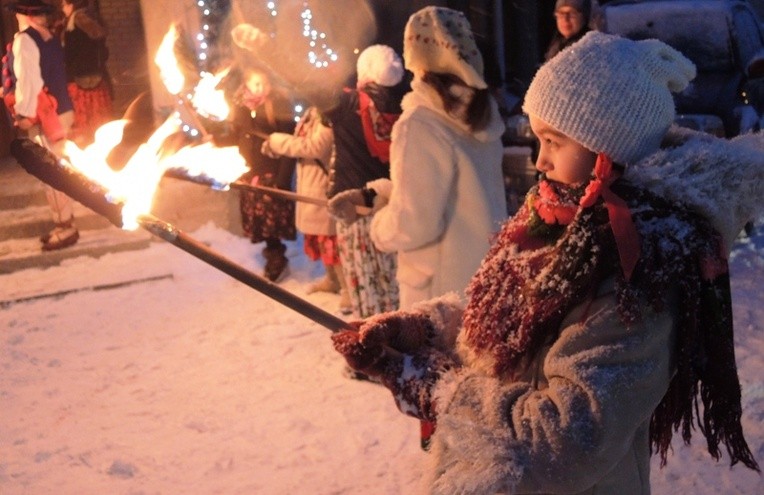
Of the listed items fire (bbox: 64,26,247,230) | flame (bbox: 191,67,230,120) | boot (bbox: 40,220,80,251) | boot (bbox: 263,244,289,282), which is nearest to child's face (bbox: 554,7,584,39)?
flame (bbox: 191,67,230,120)

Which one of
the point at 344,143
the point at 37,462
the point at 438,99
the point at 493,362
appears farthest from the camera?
the point at 344,143

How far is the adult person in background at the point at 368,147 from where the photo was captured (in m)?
5.58

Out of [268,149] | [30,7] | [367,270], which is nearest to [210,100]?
[268,149]

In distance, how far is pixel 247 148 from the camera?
731 centimetres

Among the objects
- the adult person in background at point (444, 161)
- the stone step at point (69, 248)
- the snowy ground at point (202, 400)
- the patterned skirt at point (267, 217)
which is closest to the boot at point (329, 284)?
the snowy ground at point (202, 400)

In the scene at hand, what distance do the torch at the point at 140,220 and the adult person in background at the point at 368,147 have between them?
330cm

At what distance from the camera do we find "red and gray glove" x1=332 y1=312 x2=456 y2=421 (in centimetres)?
193

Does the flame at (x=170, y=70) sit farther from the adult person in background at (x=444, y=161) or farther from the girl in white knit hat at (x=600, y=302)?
the girl in white knit hat at (x=600, y=302)

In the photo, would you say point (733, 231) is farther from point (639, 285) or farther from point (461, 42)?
point (461, 42)

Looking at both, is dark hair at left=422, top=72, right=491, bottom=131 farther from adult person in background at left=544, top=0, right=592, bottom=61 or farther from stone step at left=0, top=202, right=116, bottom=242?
stone step at left=0, top=202, right=116, bottom=242

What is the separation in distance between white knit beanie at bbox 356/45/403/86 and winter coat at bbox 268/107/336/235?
79cm

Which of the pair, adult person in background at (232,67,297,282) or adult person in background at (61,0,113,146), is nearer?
adult person in background at (232,67,297,282)

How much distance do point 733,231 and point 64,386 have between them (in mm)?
5081

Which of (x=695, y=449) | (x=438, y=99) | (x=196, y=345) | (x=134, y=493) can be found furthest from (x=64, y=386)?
(x=695, y=449)
